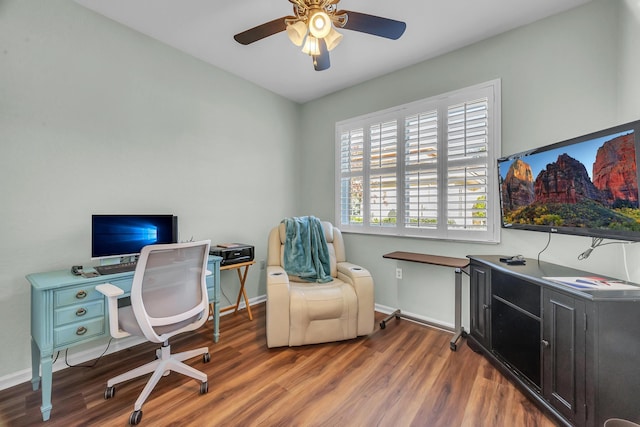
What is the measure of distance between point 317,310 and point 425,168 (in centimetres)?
175

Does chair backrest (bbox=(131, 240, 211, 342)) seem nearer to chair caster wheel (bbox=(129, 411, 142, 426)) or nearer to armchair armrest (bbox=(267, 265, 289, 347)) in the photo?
chair caster wheel (bbox=(129, 411, 142, 426))

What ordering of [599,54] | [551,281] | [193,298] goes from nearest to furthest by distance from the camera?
[551,281], [193,298], [599,54]

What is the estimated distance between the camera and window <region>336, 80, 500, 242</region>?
242cm

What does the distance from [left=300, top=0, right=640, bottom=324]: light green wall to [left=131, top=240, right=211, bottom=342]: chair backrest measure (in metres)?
2.00

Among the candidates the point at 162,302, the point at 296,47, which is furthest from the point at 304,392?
the point at 296,47

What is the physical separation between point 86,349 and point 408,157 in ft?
10.8

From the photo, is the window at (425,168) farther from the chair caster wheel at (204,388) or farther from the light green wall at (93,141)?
the chair caster wheel at (204,388)

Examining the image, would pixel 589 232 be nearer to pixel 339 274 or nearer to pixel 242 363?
pixel 339 274

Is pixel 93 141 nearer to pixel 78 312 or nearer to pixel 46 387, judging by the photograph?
pixel 78 312

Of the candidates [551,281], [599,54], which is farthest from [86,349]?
[599,54]

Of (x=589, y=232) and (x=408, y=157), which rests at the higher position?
(x=408, y=157)

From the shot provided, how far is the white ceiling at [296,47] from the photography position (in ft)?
6.57

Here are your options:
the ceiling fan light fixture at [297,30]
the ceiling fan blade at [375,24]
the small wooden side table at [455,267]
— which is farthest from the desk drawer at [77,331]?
the ceiling fan blade at [375,24]

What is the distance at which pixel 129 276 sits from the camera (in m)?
1.89
